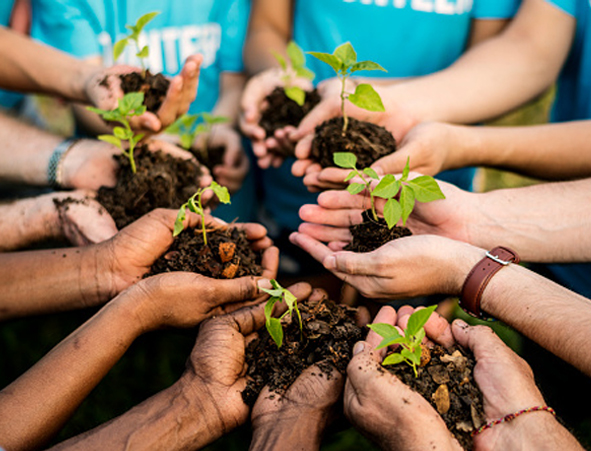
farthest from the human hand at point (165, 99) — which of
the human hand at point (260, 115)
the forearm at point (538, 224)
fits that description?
the forearm at point (538, 224)

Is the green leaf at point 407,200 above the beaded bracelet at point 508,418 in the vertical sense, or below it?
above

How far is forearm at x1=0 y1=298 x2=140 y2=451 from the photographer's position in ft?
4.15

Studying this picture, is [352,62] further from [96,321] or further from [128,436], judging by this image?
[128,436]

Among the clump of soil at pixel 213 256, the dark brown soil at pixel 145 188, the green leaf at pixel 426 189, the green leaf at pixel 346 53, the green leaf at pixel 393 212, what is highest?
the green leaf at pixel 346 53

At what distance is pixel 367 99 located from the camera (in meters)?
1.88

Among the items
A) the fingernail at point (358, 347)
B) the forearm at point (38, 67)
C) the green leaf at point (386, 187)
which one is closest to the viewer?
the fingernail at point (358, 347)

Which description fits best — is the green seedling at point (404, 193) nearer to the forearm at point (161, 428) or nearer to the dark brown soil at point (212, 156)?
the forearm at point (161, 428)

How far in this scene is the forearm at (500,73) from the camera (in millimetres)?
2541

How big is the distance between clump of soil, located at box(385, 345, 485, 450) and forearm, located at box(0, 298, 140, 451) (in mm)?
909

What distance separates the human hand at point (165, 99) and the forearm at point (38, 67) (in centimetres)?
19

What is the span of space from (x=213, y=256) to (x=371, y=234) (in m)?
0.64

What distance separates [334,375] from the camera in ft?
4.49

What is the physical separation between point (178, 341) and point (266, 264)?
2.47ft

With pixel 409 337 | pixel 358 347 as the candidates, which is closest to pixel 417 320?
pixel 409 337
